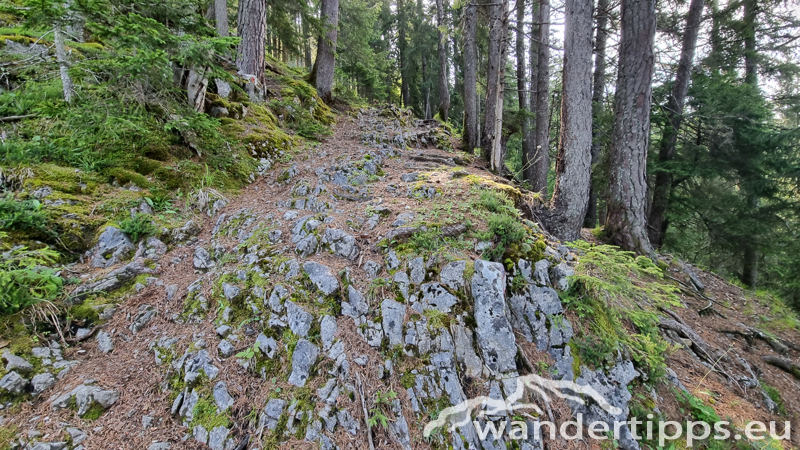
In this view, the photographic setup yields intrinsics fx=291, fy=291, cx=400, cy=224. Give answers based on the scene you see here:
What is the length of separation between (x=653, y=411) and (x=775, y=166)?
30.0ft

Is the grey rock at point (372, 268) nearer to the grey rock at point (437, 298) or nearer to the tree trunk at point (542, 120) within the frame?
the grey rock at point (437, 298)

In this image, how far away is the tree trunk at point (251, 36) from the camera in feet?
25.1

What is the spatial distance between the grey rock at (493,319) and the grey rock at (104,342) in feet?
12.0

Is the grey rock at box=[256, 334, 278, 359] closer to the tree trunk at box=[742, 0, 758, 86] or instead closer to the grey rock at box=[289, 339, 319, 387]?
the grey rock at box=[289, 339, 319, 387]

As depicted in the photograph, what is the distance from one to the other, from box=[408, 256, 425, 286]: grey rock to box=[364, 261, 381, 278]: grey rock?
396 mm

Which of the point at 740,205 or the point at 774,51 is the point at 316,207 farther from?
the point at 774,51

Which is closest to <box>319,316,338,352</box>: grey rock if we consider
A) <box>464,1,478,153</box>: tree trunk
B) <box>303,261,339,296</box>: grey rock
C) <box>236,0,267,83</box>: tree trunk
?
<box>303,261,339,296</box>: grey rock

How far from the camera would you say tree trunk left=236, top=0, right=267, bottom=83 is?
7.65 m

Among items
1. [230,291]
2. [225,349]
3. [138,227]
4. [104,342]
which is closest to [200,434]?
[225,349]

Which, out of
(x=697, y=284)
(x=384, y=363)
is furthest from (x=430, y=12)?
(x=384, y=363)

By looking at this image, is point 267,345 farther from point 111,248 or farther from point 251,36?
point 251,36

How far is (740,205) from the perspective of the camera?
8.25 m

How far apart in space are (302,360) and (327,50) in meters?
11.1

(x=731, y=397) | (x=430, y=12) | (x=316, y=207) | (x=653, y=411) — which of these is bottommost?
(x=731, y=397)
